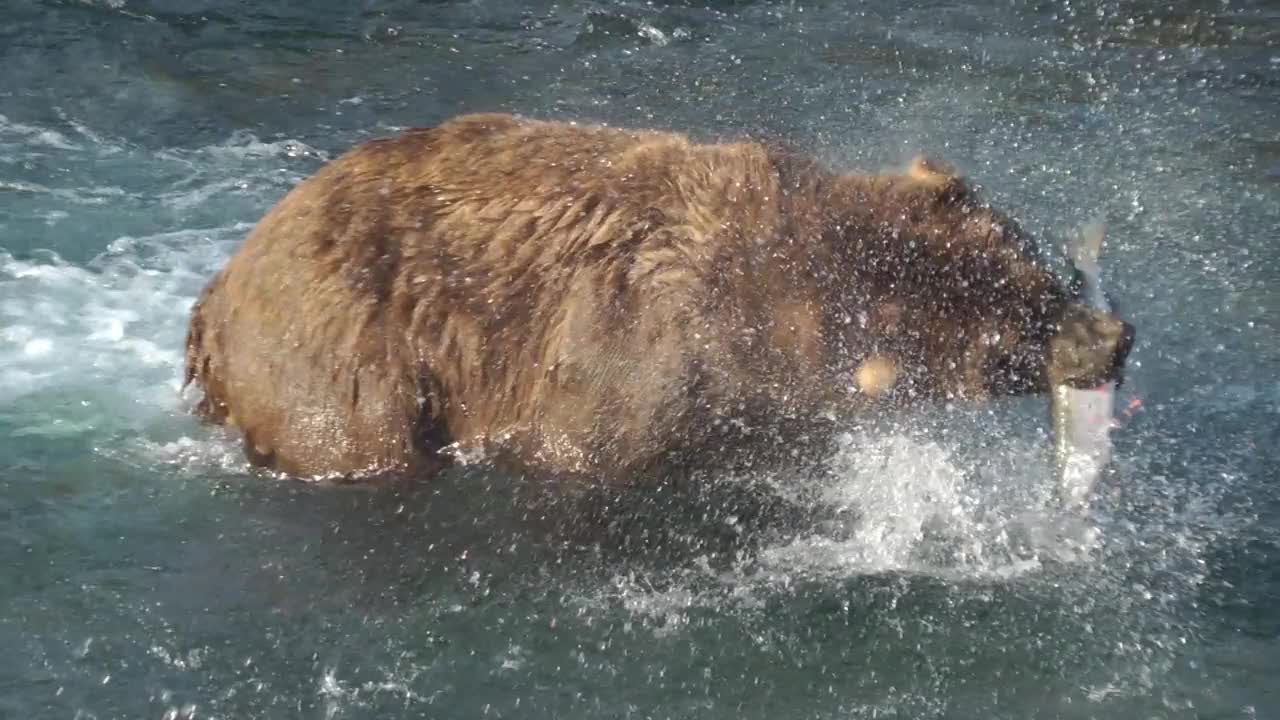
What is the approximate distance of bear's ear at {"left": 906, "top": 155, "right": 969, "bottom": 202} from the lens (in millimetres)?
5262

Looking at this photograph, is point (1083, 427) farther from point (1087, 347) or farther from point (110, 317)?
point (110, 317)

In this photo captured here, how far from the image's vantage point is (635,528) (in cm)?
552

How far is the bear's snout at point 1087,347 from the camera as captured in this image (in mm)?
5059

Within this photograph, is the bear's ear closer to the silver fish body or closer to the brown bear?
the brown bear

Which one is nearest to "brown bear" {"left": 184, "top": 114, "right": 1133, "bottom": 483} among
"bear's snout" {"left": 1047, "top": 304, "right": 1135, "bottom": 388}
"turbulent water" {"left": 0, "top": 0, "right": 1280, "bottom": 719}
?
"bear's snout" {"left": 1047, "top": 304, "right": 1135, "bottom": 388}

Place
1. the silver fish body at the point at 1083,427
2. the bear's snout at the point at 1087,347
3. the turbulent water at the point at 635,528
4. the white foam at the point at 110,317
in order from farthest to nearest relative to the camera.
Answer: the white foam at the point at 110,317 < the silver fish body at the point at 1083,427 < the bear's snout at the point at 1087,347 < the turbulent water at the point at 635,528

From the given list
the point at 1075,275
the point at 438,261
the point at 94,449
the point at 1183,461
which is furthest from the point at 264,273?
the point at 1183,461

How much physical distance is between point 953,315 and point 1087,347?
462 millimetres

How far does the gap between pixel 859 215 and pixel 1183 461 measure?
1.96 metres

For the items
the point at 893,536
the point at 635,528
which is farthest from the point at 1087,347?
the point at 635,528

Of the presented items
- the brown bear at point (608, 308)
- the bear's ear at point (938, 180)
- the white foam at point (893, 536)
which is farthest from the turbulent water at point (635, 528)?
the bear's ear at point (938, 180)

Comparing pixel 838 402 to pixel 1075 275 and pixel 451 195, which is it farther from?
pixel 451 195

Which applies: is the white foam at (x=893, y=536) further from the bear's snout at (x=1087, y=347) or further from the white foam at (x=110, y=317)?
the white foam at (x=110, y=317)

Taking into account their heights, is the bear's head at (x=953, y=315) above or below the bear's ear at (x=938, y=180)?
below
